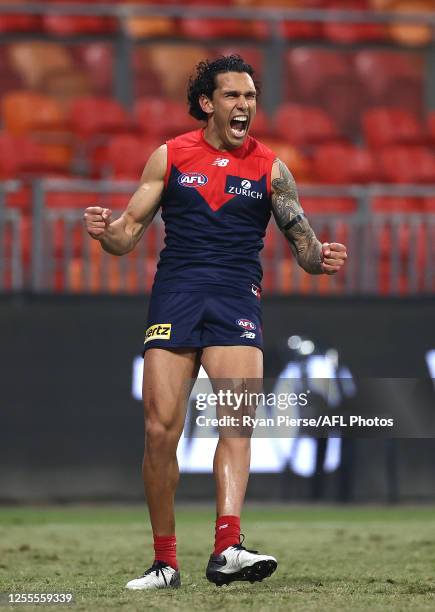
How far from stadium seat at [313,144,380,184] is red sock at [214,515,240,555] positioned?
27.6 ft

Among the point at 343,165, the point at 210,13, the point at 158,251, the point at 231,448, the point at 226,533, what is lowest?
the point at 226,533

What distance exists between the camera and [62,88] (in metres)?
16.2

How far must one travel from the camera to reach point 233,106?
19.4 ft

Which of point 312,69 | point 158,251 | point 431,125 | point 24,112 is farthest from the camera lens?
point 312,69

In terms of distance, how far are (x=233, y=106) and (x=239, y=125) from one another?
9cm

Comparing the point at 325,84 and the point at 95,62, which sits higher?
the point at 95,62

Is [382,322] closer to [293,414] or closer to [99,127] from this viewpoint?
[293,414]

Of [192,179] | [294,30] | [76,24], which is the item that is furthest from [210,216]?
[294,30]

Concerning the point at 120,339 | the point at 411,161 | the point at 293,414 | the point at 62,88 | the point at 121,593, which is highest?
the point at 62,88

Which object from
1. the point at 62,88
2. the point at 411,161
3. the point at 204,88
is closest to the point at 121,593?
the point at 204,88

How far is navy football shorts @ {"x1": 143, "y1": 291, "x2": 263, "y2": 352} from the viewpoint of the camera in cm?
583

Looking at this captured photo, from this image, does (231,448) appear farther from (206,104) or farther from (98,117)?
(98,117)

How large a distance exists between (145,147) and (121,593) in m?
8.71

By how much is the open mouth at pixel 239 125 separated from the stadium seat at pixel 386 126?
9.39m
